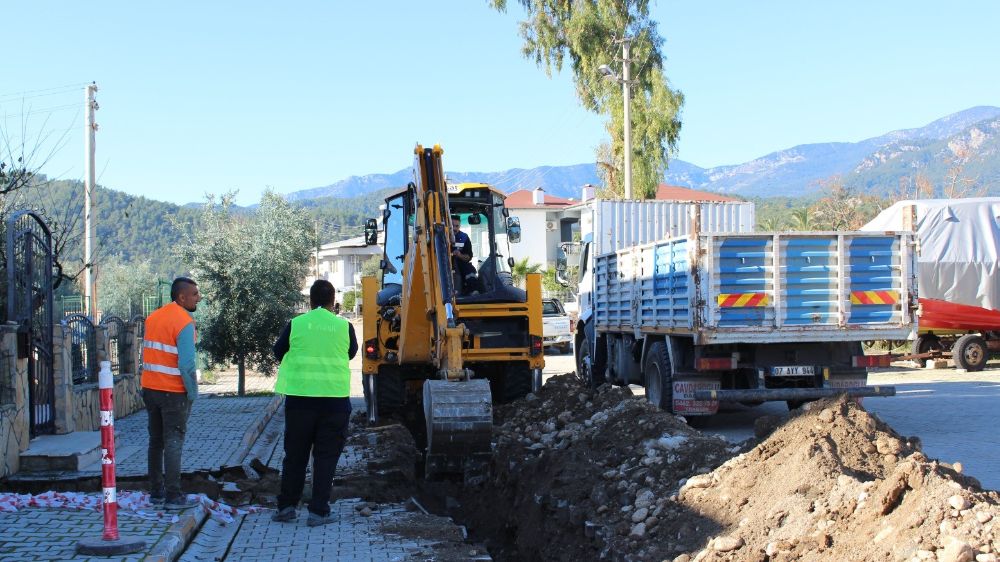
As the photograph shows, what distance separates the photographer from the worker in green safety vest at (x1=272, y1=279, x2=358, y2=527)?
7500 mm

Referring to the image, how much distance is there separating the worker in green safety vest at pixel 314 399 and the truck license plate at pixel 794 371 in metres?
6.18

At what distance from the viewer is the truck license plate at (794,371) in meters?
11.9

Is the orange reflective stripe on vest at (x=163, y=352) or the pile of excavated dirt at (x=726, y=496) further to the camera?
the orange reflective stripe on vest at (x=163, y=352)

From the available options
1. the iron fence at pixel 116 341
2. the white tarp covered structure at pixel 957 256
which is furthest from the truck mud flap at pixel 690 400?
the white tarp covered structure at pixel 957 256

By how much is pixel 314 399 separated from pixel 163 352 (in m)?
1.25

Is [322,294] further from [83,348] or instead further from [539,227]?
[539,227]

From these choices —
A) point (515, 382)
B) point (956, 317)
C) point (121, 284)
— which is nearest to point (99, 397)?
point (515, 382)

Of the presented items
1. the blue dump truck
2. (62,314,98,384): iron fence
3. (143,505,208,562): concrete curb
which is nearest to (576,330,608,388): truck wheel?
the blue dump truck

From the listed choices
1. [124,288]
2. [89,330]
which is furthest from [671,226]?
[124,288]

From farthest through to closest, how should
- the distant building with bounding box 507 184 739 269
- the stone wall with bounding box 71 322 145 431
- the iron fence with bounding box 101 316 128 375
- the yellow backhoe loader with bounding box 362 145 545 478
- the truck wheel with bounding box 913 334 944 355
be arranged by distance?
the distant building with bounding box 507 184 739 269 → the truck wheel with bounding box 913 334 944 355 → the iron fence with bounding box 101 316 128 375 → the stone wall with bounding box 71 322 145 431 → the yellow backhoe loader with bounding box 362 145 545 478

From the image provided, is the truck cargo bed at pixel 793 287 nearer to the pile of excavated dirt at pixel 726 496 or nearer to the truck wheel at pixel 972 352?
the pile of excavated dirt at pixel 726 496

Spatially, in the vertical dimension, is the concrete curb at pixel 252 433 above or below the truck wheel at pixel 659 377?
below

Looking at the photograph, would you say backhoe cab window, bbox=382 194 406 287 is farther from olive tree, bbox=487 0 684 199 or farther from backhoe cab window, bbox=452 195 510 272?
olive tree, bbox=487 0 684 199

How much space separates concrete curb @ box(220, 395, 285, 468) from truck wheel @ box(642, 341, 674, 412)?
4.95m
